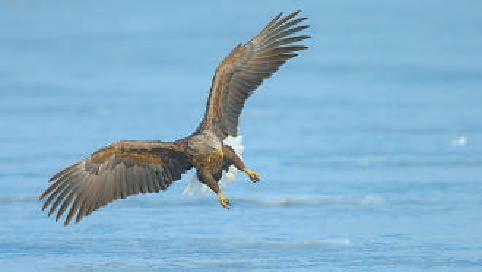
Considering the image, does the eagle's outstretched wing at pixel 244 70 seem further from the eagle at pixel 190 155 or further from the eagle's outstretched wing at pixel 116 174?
the eagle's outstretched wing at pixel 116 174

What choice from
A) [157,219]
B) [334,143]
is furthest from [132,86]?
[157,219]

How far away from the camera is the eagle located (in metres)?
7.18

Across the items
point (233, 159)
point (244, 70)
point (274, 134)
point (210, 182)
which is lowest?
point (210, 182)

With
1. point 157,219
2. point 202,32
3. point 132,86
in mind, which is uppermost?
point 202,32

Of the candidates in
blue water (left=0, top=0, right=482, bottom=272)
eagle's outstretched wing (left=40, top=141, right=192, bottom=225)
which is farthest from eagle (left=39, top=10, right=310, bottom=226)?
blue water (left=0, top=0, right=482, bottom=272)

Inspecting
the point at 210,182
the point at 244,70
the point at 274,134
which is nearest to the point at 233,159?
the point at 210,182

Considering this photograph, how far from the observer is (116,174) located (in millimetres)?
7355

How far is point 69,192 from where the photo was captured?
24.0 feet

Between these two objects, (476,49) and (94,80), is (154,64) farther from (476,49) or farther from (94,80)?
(476,49)

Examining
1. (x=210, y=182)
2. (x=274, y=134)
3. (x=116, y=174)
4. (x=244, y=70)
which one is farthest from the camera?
(x=274, y=134)

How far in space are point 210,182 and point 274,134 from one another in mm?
3510

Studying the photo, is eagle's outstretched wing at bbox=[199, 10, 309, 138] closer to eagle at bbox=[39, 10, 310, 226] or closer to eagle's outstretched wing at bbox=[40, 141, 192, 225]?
eagle at bbox=[39, 10, 310, 226]

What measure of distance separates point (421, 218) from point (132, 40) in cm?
899

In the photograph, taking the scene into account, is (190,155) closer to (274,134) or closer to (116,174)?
(116,174)
